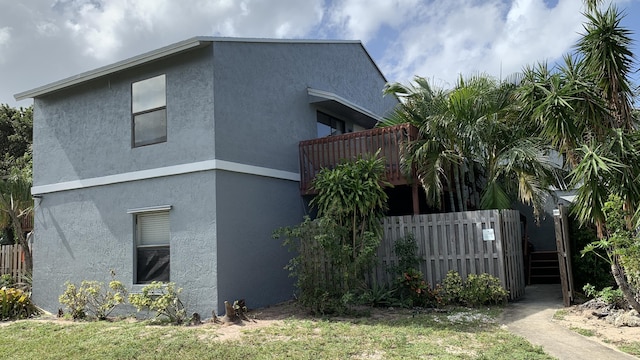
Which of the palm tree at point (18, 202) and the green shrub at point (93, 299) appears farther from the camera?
the palm tree at point (18, 202)

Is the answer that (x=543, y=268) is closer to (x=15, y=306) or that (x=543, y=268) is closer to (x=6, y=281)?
(x=15, y=306)

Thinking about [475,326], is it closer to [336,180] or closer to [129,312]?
[336,180]

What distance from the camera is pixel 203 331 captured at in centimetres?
812

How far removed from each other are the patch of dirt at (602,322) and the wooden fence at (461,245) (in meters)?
1.34

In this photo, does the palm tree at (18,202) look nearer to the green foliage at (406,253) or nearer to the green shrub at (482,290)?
the green foliage at (406,253)

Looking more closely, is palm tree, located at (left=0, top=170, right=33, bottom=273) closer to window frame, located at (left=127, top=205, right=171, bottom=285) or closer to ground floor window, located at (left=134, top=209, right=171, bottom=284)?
window frame, located at (left=127, top=205, right=171, bottom=285)

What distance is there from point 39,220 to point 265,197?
6.17m

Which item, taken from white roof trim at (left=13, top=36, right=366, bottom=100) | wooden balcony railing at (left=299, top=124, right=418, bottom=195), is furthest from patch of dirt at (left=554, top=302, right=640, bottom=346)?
white roof trim at (left=13, top=36, right=366, bottom=100)

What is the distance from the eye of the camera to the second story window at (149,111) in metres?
10.5

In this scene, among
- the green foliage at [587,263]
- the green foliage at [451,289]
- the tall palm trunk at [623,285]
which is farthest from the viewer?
the green foliage at [587,263]

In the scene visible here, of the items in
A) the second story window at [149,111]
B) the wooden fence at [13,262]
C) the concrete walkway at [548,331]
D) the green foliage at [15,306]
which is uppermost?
the second story window at [149,111]

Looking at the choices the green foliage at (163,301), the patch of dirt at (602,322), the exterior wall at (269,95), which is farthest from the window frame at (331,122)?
the patch of dirt at (602,322)

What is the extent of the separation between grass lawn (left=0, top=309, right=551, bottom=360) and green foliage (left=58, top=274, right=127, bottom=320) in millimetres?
817

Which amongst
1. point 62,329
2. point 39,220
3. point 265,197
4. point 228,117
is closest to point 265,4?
point 228,117
